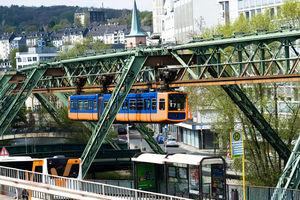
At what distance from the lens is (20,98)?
59.3 m

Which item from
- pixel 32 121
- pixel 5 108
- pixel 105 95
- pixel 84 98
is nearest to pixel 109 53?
pixel 105 95

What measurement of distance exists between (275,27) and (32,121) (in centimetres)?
6422

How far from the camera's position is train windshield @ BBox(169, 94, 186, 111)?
4278 cm

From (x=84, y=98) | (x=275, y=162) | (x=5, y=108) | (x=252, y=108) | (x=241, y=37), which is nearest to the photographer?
(x=241, y=37)

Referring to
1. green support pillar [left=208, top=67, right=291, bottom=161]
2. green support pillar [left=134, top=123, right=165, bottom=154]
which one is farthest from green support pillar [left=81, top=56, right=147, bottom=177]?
green support pillar [left=134, top=123, right=165, bottom=154]

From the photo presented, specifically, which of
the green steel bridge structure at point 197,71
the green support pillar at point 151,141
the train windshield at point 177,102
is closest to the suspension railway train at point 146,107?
the train windshield at point 177,102

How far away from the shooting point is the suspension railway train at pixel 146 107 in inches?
1690

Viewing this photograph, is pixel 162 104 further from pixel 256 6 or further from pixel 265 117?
pixel 256 6

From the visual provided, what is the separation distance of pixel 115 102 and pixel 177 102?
4.12 m

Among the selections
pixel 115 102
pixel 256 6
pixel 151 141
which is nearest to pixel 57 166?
pixel 115 102

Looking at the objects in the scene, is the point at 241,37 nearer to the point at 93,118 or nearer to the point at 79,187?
the point at 79,187

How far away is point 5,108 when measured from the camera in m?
61.3

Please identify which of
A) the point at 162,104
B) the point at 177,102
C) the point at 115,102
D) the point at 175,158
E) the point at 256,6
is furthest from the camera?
the point at 256,6

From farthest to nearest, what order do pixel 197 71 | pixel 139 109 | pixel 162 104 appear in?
pixel 139 109 → pixel 162 104 → pixel 197 71
